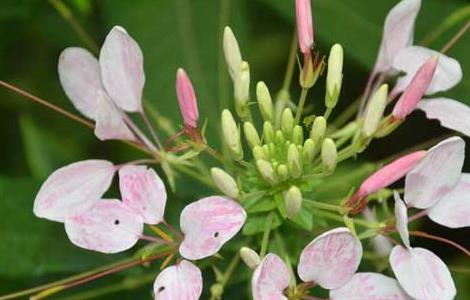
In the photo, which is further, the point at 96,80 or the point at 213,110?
the point at 213,110

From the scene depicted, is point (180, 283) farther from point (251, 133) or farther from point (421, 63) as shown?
point (421, 63)

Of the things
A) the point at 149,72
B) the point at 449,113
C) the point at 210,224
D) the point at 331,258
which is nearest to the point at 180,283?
the point at 210,224

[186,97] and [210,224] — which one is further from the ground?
Answer: [186,97]

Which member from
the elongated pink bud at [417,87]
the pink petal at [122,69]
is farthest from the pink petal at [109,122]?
the elongated pink bud at [417,87]

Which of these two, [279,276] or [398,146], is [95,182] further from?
[398,146]

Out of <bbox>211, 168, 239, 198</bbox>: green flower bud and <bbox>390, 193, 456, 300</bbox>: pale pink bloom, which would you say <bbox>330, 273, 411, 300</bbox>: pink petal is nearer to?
<bbox>390, 193, 456, 300</bbox>: pale pink bloom

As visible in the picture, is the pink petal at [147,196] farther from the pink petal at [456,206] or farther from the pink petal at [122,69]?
the pink petal at [456,206]

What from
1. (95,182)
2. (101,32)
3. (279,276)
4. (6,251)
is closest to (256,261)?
(279,276)
